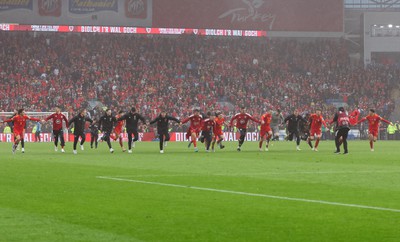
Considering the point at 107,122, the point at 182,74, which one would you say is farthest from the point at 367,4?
the point at 107,122

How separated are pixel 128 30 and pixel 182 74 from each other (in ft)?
21.3

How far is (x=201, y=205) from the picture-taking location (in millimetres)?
Result: 15039

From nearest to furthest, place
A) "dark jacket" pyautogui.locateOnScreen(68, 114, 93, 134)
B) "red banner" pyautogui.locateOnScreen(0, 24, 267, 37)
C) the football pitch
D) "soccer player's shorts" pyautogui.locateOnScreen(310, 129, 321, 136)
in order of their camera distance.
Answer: the football pitch < "dark jacket" pyautogui.locateOnScreen(68, 114, 93, 134) < "soccer player's shorts" pyautogui.locateOnScreen(310, 129, 321, 136) < "red banner" pyautogui.locateOnScreen(0, 24, 267, 37)

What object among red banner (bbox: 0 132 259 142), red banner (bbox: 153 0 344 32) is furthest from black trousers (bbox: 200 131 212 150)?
red banner (bbox: 153 0 344 32)

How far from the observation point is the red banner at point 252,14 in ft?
271

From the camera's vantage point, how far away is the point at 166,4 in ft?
269

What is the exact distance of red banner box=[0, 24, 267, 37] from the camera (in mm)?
78500

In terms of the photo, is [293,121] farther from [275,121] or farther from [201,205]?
[201,205]

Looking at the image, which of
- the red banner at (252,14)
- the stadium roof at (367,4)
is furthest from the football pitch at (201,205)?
the stadium roof at (367,4)

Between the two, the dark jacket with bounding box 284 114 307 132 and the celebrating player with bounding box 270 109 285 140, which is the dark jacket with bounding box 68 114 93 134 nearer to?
the dark jacket with bounding box 284 114 307 132

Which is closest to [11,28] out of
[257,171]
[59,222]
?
[257,171]

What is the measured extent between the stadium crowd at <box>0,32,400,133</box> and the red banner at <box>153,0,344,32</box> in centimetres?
247

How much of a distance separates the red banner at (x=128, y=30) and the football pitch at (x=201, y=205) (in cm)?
5482

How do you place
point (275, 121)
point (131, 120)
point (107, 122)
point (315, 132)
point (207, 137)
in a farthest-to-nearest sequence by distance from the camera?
point (275, 121) → point (315, 132) → point (107, 122) → point (207, 137) → point (131, 120)
